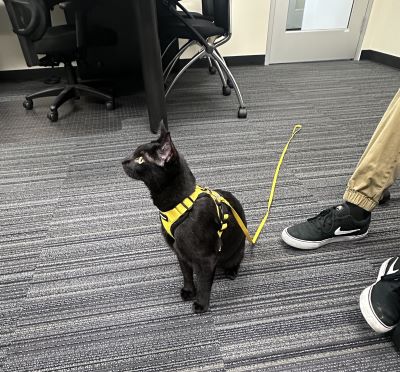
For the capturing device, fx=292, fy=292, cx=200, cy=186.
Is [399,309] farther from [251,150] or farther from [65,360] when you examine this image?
[251,150]

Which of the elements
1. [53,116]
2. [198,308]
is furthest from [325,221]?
[53,116]

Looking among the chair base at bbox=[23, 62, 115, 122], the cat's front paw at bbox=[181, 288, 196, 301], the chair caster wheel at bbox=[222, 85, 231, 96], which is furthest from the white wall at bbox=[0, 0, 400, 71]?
the cat's front paw at bbox=[181, 288, 196, 301]

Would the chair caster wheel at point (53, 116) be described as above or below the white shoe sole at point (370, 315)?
below

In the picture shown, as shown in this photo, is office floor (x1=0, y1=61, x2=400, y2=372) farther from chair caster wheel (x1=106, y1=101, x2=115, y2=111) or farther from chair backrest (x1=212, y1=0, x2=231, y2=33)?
chair backrest (x1=212, y1=0, x2=231, y2=33)

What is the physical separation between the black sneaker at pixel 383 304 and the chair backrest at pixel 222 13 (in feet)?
6.05

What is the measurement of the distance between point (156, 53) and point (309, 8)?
2.37 metres

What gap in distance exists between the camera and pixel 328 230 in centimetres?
101

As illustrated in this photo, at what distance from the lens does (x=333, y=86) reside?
8.36ft

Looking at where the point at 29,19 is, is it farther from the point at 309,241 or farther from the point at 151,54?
the point at 309,241

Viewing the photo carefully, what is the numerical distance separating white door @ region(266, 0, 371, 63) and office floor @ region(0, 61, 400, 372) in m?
1.56

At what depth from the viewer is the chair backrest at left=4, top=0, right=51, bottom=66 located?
1.63 metres

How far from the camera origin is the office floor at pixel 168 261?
0.74 metres

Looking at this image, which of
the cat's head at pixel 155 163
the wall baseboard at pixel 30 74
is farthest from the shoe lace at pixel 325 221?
the wall baseboard at pixel 30 74

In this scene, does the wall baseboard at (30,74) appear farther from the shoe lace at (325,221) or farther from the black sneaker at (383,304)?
the black sneaker at (383,304)
